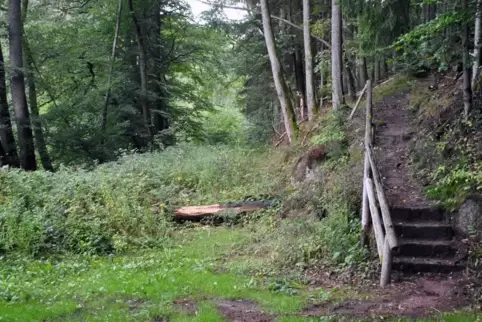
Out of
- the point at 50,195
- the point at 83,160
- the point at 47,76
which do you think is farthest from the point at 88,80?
the point at 50,195

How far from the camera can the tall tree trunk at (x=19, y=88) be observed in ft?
50.9

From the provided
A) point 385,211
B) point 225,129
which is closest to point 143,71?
point 225,129

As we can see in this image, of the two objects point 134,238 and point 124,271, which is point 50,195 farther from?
point 124,271

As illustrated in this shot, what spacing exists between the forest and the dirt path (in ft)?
0.21

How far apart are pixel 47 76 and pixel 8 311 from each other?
1748 cm

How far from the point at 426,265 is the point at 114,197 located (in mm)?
7969

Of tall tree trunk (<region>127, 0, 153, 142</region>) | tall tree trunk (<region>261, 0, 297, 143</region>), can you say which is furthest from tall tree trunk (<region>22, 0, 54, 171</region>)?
tall tree trunk (<region>261, 0, 297, 143</region>)

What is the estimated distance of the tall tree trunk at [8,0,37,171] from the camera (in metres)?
15.5

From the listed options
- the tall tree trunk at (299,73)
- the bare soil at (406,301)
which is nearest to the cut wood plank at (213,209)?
the bare soil at (406,301)

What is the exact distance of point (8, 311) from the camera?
19.3 feet

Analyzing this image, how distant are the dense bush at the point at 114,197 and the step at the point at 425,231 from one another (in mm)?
5757

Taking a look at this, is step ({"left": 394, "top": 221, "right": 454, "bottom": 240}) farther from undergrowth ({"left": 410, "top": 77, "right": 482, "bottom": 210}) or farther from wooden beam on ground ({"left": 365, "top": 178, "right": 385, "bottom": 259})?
wooden beam on ground ({"left": 365, "top": 178, "right": 385, "bottom": 259})

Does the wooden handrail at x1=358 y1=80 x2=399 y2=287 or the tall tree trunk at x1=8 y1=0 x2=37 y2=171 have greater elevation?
the tall tree trunk at x1=8 y1=0 x2=37 y2=171

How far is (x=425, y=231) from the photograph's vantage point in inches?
306
